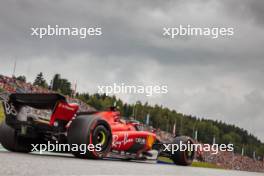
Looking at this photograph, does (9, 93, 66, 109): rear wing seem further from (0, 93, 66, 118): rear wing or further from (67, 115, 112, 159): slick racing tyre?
(67, 115, 112, 159): slick racing tyre

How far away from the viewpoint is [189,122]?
605 feet

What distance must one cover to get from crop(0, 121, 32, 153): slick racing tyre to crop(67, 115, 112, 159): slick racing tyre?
47.9 inches

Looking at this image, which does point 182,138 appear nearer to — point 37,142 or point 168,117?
point 37,142

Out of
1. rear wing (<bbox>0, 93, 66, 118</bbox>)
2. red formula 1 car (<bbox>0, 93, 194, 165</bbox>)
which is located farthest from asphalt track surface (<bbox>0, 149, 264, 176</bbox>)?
rear wing (<bbox>0, 93, 66, 118</bbox>)

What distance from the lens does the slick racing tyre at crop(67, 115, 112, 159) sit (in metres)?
7.86

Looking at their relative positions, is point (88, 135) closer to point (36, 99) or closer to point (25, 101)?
point (36, 99)

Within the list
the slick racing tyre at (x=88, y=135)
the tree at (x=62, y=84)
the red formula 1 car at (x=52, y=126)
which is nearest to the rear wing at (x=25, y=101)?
the red formula 1 car at (x=52, y=126)

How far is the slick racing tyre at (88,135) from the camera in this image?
25.8ft

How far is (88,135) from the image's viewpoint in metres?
7.86

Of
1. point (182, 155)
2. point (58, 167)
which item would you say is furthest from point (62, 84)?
point (58, 167)

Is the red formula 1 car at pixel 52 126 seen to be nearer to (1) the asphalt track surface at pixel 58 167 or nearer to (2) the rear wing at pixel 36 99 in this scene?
(2) the rear wing at pixel 36 99

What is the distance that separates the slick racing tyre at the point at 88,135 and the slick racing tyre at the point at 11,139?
1217 millimetres

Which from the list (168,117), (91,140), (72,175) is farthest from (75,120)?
(168,117)

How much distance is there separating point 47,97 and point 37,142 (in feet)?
4.50
